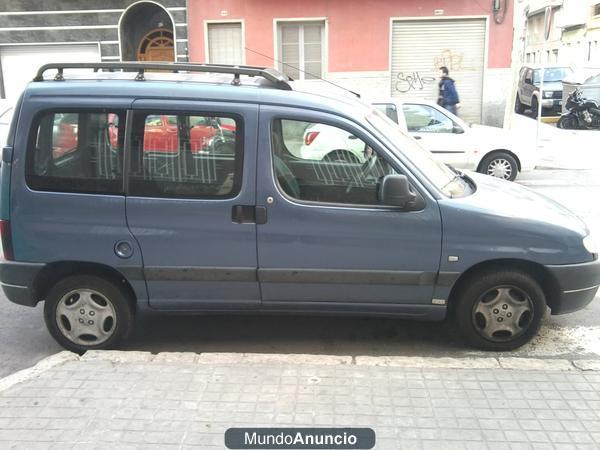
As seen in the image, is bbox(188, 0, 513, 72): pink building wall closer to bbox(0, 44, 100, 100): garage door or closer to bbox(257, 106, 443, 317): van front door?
bbox(0, 44, 100, 100): garage door

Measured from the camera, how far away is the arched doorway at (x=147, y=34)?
16281 millimetres

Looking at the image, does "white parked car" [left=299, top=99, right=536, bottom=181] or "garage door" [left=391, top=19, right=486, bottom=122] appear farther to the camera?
"garage door" [left=391, top=19, right=486, bottom=122]

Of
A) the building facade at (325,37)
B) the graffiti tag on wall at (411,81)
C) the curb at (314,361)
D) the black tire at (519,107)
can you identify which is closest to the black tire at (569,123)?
the building facade at (325,37)

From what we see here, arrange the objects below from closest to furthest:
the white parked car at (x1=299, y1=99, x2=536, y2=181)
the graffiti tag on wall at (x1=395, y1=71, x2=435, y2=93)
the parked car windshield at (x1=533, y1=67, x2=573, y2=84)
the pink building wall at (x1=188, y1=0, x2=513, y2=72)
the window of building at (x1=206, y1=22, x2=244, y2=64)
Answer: the white parked car at (x1=299, y1=99, x2=536, y2=181), the pink building wall at (x1=188, y1=0, x2=513, y2=72), the window of building at (x1=206, y1=22, x2=244, y2=64), the graffiti tag on wall at (x1=395, y1=71, x2=435, y2=93), the parked car windshield at (x1=533, y1=67, x2=573, y2=84)

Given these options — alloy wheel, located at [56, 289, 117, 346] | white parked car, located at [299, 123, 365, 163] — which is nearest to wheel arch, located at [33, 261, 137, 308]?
alloy wheel, located at [56, 289, 117, 346]

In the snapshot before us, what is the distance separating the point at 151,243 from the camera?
396cm

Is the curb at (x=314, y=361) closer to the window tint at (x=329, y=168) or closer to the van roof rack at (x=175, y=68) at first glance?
the window tint at (x=329, y=168)

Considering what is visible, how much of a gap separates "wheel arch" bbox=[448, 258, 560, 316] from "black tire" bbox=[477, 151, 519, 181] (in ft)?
21.3

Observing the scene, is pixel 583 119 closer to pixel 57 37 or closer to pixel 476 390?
pixel 57 37

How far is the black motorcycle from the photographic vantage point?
768 inches

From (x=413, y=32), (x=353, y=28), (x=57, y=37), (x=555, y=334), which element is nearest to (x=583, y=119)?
(x=413, y=32)

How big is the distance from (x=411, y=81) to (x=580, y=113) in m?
6.93

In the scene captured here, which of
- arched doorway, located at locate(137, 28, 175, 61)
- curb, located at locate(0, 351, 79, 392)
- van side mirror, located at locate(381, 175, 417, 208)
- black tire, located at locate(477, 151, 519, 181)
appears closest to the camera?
curb, located at locate(0, 351, 79, 392)

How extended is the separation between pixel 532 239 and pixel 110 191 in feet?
9.03
